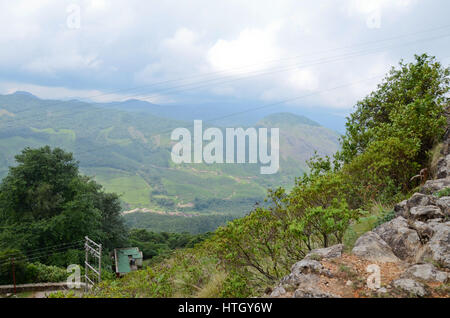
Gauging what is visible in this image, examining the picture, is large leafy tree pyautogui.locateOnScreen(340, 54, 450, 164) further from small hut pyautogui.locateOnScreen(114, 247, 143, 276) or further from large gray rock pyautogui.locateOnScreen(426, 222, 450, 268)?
small hut pyautogui.locateOnScreen(114, 247, 143, 276)

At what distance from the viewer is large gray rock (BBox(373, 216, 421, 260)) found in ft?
15.6

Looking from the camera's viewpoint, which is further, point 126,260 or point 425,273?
point 126,260

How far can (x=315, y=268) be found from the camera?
14.3 ft

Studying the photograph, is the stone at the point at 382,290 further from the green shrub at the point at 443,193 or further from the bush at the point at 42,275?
the bush at the point at 42,275

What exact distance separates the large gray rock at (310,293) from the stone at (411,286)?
829 millimetres

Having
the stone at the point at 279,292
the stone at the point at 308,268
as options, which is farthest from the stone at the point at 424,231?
the stone at the point at 279,292

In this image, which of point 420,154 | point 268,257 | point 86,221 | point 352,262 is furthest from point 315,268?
point 86,221

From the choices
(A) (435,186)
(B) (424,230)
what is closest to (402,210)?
(A) (435,186)

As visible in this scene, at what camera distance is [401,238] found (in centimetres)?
497

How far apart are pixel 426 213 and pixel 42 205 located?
30777 millimetres

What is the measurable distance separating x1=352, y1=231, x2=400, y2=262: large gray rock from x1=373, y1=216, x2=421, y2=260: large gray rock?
0.14 metres

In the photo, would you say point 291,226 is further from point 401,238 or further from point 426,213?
point 426,213

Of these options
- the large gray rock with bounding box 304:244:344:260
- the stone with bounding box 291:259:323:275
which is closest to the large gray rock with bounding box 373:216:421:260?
the large gray rock with bounding box 304:244:344:260

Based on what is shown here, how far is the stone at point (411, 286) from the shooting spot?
11.5 ft
